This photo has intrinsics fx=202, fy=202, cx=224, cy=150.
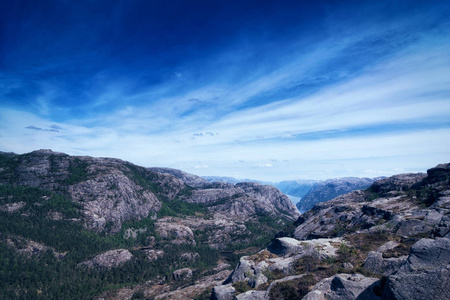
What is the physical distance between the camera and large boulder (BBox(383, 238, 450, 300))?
2175 centimetres

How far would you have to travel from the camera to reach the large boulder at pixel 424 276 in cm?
2175

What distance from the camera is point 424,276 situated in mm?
22828

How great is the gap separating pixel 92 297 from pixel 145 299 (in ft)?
111

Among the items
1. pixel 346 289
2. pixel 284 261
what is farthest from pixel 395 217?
pixel 346 289

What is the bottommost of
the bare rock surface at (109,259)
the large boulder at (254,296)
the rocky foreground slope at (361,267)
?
the bare rock surface at (109,259)

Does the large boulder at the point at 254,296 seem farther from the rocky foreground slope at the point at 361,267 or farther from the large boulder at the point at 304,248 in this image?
the large boulder at the point at 304,248

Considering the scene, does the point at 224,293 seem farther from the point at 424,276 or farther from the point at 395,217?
the point at 395,217

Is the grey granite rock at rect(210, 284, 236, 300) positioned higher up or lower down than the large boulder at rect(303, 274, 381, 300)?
lower down

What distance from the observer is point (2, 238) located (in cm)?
14988

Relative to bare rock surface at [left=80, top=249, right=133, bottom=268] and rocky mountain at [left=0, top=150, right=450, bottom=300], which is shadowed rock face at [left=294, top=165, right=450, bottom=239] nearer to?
rocky mountain at [left=0, top=150, right=450, bottom=300]

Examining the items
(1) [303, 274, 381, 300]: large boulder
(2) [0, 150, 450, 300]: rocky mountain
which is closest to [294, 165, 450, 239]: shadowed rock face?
(2) [0, 150, 450, 300]: rocky mountain

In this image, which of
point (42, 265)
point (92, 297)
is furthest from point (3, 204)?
point (92, 297)

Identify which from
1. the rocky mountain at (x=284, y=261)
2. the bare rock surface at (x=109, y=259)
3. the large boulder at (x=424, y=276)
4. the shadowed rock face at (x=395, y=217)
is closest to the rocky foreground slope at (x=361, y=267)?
the large boulder at (x=424, y=276)

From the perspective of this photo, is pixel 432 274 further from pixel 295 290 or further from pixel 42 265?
pixel 42 265
